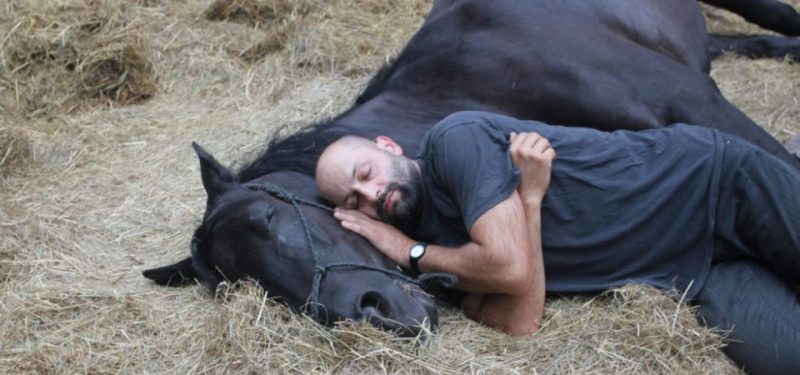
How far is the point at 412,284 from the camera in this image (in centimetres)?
352

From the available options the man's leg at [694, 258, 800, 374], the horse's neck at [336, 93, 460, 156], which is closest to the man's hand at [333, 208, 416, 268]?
the horse's neck at [336, 93, 460, 156]

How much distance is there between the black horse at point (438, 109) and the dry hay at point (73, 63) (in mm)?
2056

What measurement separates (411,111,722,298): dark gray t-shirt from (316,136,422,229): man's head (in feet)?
0.25

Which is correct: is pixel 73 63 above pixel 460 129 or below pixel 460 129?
below

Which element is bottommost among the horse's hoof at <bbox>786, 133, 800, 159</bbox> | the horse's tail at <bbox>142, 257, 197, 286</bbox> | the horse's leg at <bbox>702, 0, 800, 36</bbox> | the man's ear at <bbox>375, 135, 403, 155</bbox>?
the horse's leg at <bbox>702, 0, 800, 36</bbox>

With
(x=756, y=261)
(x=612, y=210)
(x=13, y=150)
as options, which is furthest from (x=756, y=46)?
(x=13, y=150)

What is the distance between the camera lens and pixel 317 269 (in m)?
3.48

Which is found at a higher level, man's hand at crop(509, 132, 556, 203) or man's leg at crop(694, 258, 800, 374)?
man's hand at crop(509, 132, 556, 203)

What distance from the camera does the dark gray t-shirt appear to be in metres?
3.73

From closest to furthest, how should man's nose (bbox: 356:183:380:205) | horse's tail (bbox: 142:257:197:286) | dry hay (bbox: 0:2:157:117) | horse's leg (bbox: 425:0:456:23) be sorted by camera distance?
1. man's nose (bbox: 356:183:380:205)
2. horse's tail (bbox: 142:257:197:286)
3. horse's leg (bbox: 425:0:456:23)
4. dry hay (bbox: 0:2:157:117)

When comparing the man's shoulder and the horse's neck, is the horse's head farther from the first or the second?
the horse's neck

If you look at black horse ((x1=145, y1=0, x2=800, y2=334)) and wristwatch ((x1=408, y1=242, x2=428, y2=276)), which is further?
wristwatch ((x1=408, y1=242, x2=428, y2=276))

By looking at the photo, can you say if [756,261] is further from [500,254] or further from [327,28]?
[327,28]

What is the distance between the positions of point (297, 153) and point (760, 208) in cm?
168
